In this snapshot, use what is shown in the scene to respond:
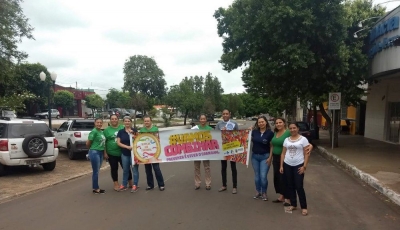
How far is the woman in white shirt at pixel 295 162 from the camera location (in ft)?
18.8

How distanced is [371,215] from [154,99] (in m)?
54.4

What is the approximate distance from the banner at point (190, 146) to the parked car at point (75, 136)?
6.20 metres

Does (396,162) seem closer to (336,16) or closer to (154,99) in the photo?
(336,16)

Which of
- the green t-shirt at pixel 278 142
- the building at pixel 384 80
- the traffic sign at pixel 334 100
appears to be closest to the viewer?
the green t-shirt at pixel 278 142

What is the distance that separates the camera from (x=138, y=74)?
57219mm

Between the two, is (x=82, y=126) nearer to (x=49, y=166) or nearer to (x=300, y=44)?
(x=49, y=166)

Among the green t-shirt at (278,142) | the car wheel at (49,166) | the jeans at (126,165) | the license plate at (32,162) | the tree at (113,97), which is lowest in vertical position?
Answer: the car wheel at (49,166)

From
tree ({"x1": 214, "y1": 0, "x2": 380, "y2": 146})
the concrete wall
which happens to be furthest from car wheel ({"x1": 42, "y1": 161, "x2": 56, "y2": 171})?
the concrete wall

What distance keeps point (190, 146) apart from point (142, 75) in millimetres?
50509

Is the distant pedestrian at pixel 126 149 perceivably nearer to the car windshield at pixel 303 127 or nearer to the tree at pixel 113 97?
the car windshield at pixel 303 127

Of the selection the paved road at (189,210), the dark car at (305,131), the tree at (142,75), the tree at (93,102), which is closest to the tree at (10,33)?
the paved road at (189,210)

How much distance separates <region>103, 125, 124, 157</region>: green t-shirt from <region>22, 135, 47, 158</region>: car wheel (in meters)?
3.30

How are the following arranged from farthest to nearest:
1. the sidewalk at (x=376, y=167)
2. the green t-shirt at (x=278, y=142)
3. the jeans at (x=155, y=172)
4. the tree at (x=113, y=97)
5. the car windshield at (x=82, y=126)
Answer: the tree at (x=113, y=97)
the car windshield at (x=82, y=126)
the sidewalk at (x=376, y=167)
the jeans at (x=155, y=172)
the green t-shirt at (x=278, y=142)

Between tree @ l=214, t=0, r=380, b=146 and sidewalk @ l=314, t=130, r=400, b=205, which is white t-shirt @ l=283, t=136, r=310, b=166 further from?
tree @ l=214, t=0, r=380, b=146
